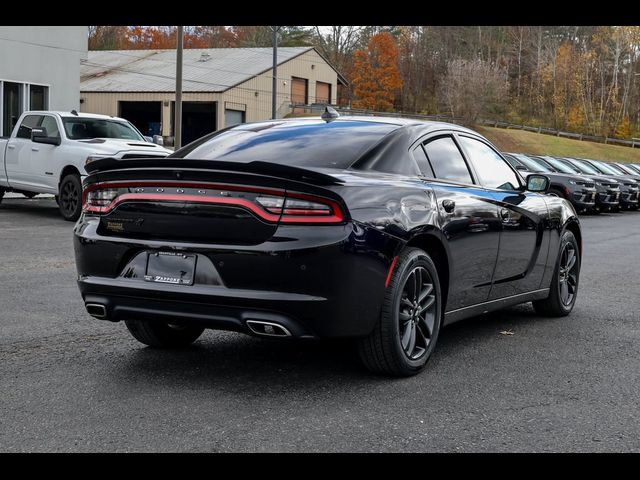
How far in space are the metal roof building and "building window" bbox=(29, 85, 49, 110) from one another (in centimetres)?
2550

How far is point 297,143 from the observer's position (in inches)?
229

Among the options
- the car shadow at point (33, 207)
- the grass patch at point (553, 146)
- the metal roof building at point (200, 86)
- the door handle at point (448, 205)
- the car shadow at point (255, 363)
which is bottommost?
the car shadow at point (33, 207)

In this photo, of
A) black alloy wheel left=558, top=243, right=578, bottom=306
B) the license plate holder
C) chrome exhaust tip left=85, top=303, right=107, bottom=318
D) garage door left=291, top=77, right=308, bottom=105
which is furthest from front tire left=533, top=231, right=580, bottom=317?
garage door left=291, top=77, right=308, bottom=105

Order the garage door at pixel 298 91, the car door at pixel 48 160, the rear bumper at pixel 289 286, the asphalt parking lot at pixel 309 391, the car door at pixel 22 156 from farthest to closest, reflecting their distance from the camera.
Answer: the garage door at pixel 298 91 < the car door at pixel 22 156 < the car door at pixel 48 160 < the rear bumper at pixel 289 286 < the asphalt parking lot at pixel 309 391

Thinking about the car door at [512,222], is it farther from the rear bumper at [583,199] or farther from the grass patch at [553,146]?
the grass patch at [553,146]

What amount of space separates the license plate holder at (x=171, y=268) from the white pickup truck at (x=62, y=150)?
10353 mm

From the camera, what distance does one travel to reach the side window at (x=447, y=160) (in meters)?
6.07

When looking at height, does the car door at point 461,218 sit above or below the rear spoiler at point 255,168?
below

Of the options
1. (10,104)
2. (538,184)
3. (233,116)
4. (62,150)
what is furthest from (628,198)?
(233,116)

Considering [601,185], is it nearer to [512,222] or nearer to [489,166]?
[489,166]

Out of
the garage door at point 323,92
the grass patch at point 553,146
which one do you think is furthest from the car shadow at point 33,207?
the grass patch at point 553,146

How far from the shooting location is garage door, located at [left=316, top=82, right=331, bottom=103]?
63.8 metres
